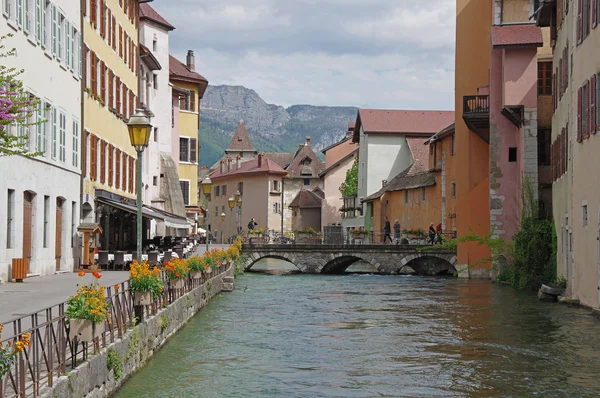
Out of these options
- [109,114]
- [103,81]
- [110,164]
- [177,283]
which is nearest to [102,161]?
[110,164]

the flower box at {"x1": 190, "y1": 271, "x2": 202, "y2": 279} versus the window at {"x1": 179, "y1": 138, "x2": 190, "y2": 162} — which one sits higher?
the window at {"x1": 179, "y1": 138, "x2": 190, "y2": 162}

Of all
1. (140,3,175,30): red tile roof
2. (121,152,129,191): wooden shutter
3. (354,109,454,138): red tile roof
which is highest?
(140,3,175,30): red tile roof

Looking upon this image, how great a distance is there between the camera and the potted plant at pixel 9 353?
23.5 feet

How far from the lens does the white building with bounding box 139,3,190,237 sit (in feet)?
164

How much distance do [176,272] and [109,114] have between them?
17.8m

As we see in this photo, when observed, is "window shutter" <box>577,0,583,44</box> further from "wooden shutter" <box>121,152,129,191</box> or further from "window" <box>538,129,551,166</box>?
"wooden shutter" <box>121,152,129,191</box>

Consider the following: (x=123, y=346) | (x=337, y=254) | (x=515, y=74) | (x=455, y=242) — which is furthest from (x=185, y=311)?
(x=337, y=254)

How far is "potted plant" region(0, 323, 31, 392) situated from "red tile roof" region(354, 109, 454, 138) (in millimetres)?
70422

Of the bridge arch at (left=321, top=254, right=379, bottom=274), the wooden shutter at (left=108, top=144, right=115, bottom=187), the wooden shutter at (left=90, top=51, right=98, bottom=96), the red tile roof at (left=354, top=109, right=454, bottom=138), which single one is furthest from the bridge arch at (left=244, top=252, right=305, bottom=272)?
the wooden shutter at (left=90, top=51, right=98, bottom=96)

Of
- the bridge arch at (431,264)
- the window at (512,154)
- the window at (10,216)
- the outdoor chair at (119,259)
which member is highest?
the window at (512,154)

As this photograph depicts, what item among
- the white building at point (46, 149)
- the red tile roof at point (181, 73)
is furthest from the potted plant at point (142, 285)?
the red tile roof at point (181, 73)

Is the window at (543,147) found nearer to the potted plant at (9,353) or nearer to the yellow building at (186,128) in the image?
the yellow building at (186,128)

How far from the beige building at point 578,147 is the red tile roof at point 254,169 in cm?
7458

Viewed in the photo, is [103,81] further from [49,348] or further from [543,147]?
[49,348]
